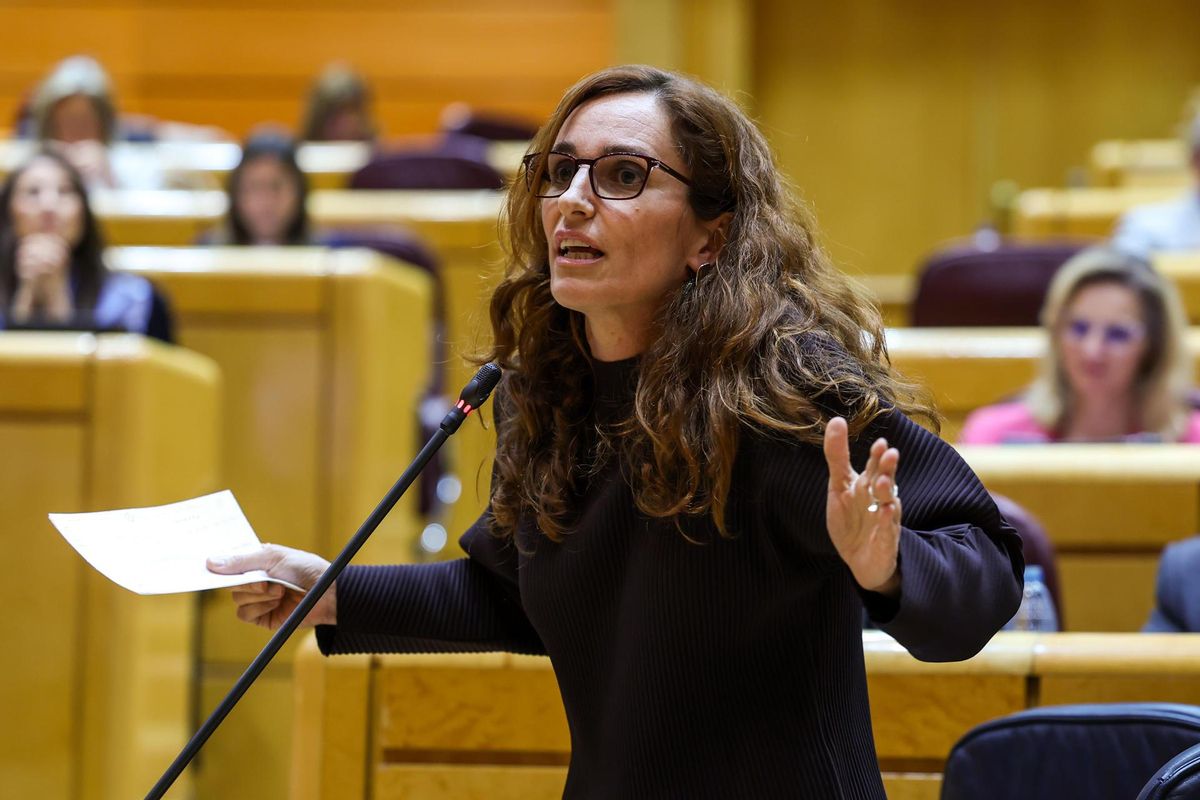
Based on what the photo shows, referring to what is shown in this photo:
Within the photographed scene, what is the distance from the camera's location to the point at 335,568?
941 mm

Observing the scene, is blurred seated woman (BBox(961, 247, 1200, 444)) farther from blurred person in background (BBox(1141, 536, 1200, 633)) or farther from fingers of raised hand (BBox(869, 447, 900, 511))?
fingers of raised hand (BBox(869, 447, 900, 511))

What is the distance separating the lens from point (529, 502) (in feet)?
3.24

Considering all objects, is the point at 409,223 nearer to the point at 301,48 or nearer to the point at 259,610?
the point at 259,610

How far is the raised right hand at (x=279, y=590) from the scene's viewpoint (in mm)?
1049

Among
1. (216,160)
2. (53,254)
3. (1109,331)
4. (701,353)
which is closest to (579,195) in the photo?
(701,353)

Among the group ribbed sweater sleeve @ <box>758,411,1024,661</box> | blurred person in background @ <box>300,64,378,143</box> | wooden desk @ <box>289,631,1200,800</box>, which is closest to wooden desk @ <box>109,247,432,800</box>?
wooden desk @ <box>289,631,1200,800</box>

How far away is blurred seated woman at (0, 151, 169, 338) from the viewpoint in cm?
247

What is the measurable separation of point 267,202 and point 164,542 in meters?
2.14

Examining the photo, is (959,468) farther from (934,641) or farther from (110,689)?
(110,689)

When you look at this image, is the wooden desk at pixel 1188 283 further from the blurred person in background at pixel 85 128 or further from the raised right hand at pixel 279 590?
the blurred person in background at pixel 85 128

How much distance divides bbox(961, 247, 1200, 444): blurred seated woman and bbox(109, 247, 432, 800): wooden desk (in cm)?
90

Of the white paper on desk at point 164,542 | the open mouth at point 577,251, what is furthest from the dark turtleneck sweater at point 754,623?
the white paper on desk at point 164,542

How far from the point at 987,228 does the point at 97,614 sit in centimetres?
281

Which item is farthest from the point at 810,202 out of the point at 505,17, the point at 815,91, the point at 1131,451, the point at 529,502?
the point at 505,17
